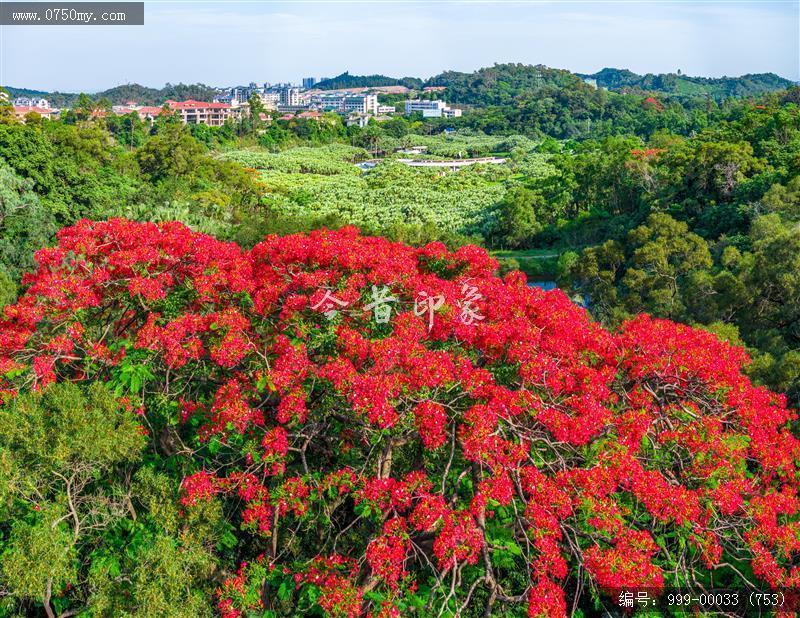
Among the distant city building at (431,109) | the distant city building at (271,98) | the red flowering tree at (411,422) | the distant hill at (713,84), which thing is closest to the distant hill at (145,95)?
the distant city building at (271,98)

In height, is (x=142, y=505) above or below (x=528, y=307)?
below

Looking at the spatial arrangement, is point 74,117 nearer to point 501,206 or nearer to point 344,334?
point 501,206

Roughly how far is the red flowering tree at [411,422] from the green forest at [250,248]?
141 mm

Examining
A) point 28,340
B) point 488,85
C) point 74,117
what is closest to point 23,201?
point 28,340

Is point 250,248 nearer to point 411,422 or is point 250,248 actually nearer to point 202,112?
point 411,422

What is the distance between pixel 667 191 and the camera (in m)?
22.1

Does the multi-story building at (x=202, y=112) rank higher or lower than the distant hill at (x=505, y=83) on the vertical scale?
lower

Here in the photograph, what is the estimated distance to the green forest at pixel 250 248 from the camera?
4.80 metres

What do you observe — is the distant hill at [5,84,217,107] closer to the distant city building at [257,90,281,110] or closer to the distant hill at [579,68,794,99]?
the distant city building at [257,90,281,110]

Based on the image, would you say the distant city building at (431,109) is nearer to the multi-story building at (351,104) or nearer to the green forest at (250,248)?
the multi-story building at (351,104)

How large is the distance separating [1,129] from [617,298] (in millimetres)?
17584

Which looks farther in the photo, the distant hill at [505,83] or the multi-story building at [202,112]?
the distant hill at [505,83]

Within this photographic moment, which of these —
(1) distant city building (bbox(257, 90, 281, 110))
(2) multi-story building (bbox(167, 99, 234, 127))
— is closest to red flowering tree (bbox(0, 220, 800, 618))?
(2) multi-story building (bbox(167, 99, 234, 127))

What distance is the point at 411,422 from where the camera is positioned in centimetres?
488
